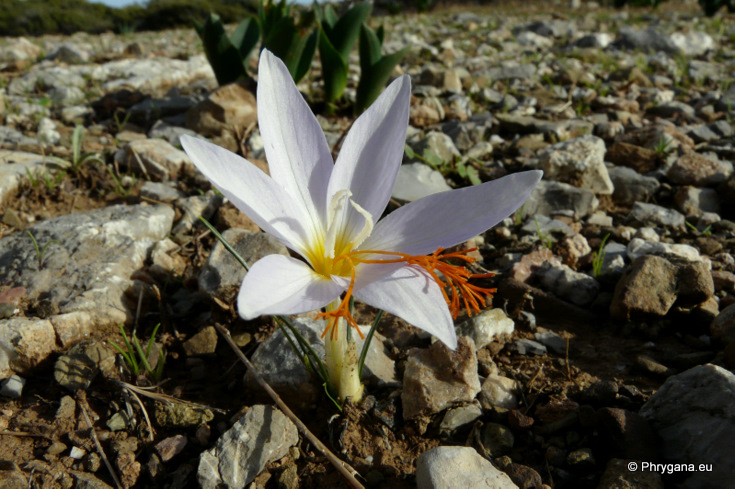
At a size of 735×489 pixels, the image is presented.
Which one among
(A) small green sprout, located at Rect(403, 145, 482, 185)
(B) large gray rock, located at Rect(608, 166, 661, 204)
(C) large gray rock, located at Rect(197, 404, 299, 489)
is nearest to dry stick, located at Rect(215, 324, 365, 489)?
(C) large gray rock, located at Rect(197, 404, 299, 489)

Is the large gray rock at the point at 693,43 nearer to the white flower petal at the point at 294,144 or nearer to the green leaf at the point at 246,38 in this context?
the green leaf at the point at 246,38

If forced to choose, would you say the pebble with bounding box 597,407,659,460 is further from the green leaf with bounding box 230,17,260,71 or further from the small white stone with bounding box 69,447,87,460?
the green leaf with bounding box 230,17,260,71

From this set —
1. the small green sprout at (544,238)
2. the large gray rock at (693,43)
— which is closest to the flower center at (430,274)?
the small green sprout at (544,238)

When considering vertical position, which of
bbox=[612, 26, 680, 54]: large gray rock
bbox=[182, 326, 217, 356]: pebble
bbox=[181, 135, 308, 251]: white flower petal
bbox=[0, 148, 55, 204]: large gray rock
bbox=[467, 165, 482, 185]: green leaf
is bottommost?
bbox=[182, 326, 217, 356]: pebble

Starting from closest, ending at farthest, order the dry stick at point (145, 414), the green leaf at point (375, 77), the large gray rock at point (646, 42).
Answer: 1. the dry stick at point (145, 414)
2. the green leaf at point (375, 77)
3. the large gray rock at point (646, 42)

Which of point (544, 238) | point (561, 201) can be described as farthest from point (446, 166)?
point (544, 238)

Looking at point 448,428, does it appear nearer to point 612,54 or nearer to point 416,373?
point 416,373
